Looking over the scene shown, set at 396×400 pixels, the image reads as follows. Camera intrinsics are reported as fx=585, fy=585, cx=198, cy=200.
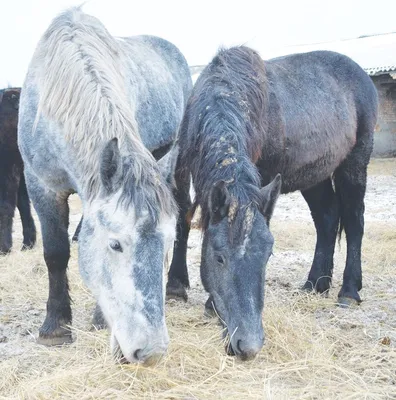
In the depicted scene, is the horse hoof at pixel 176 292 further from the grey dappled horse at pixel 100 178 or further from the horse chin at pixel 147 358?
the horse chin at pixel 147 358

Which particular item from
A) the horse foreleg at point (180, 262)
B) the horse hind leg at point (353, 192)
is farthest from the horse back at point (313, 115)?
the horse foreleg at point (180, 262)

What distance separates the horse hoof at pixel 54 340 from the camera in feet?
13.3

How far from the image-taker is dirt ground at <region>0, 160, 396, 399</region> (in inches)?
120

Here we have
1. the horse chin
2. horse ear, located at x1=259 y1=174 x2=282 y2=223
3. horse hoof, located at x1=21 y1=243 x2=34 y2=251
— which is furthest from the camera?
horse hoof, located at x1=21 y1=243 x2=34 y2=251

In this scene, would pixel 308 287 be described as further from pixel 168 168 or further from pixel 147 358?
pixel 147 358

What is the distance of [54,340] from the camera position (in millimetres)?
4059

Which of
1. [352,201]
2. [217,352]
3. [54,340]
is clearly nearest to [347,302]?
[352,201]

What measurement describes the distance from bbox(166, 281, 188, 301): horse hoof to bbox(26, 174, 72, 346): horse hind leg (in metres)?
1.19

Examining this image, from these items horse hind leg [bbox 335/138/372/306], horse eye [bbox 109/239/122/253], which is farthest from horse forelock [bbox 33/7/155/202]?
horse hind leg [bbox 335/138/372/306]

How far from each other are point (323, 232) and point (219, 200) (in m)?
2.54

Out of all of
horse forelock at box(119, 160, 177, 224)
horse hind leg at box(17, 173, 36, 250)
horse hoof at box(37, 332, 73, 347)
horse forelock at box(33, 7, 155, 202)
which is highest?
horse forelock at box(33, 7, 155, 202)

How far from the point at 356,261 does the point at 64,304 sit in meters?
2.72

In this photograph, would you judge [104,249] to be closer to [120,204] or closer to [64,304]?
[120,204]

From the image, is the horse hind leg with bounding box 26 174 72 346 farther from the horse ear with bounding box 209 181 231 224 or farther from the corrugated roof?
the corrugated roof
